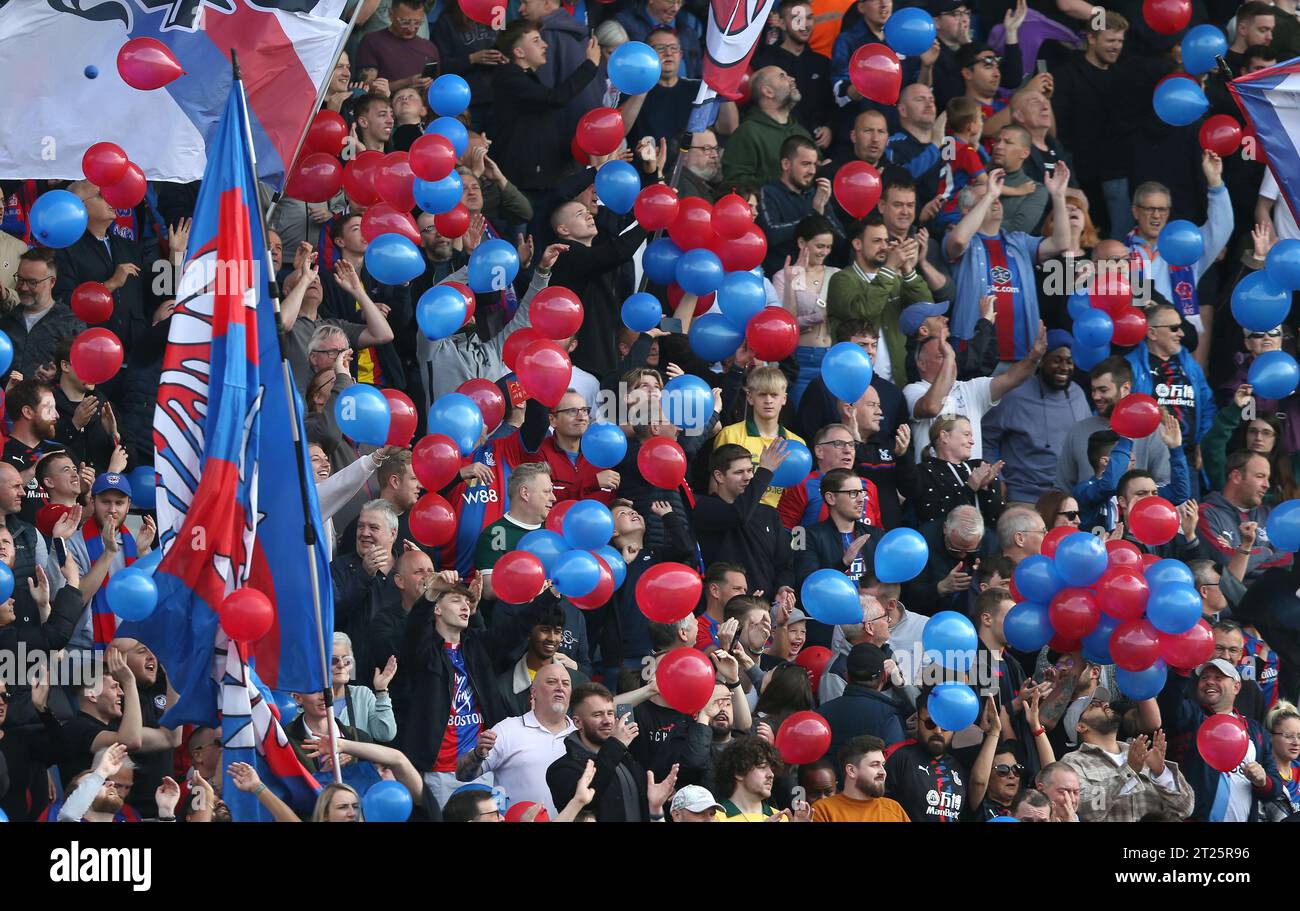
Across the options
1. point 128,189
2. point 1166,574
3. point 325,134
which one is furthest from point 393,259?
point 1166,574

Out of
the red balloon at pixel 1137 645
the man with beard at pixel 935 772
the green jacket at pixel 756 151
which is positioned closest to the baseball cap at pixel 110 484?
the man with beard at pixel 935 772

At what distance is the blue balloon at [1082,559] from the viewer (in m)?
11.3

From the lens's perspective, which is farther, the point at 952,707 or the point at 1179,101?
the point at 1179,101

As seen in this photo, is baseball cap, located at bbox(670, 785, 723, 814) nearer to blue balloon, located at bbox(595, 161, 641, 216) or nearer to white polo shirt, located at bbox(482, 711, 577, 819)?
white polo shirt, located at bbox(482, 711, 577, 819)

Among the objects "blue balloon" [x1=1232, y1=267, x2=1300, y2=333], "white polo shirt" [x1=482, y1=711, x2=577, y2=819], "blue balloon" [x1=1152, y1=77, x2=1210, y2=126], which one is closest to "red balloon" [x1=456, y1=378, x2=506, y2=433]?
"white polo shirt" [x1=482, y1=711, x2=577, y2=819]

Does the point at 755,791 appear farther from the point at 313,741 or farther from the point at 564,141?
the point at 564,141

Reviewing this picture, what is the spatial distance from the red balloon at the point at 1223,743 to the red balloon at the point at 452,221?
3.89m

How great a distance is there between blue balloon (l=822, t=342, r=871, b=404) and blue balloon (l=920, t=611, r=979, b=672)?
4.49 feet

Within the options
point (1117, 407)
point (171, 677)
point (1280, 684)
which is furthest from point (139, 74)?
point (1280, 684)

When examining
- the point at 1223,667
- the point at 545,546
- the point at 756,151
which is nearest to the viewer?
the point at 545,546

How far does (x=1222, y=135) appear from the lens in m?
13.7

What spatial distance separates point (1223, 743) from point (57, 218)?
526 cm

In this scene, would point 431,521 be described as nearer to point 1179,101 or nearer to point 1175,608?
point 1175,608

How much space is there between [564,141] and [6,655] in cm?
391
